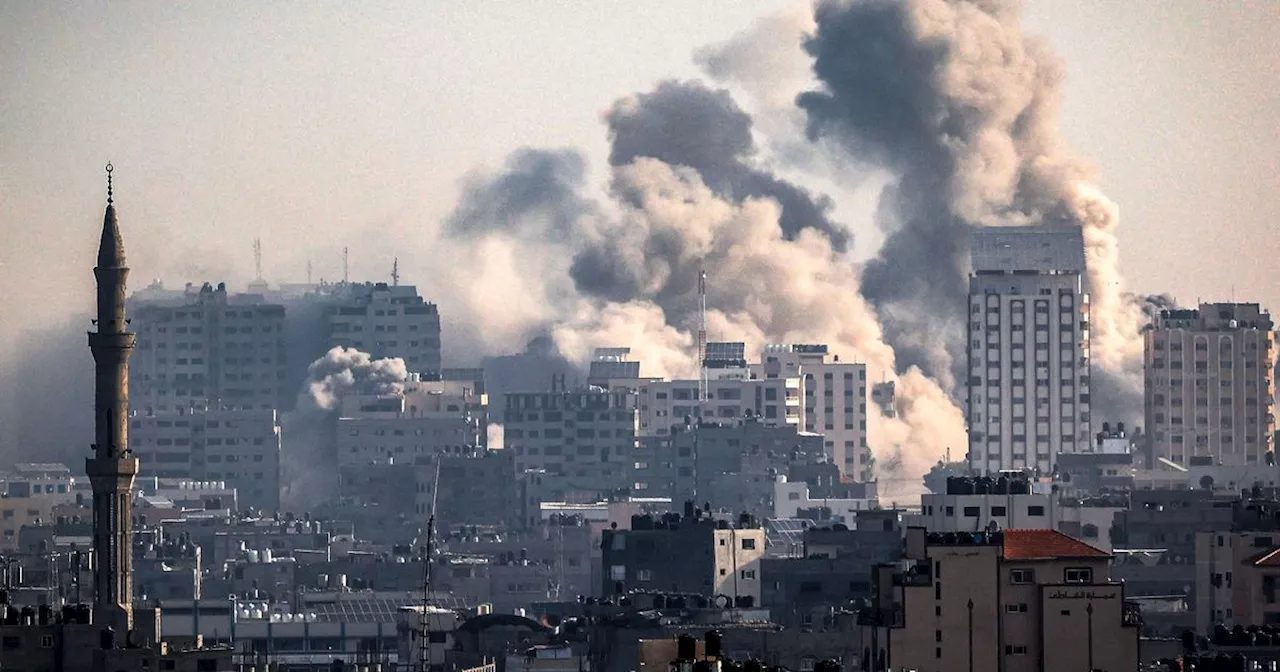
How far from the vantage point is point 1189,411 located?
19550 cm

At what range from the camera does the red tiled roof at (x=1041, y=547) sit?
83000 millimetres

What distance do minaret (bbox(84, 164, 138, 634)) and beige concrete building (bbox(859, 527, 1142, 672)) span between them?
24.4 metres

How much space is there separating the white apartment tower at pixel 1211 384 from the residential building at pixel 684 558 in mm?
66118

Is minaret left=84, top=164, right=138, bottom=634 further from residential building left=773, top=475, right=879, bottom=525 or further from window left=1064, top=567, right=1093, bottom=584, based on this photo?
residential building left=773, top=475, right=879, bottom=525

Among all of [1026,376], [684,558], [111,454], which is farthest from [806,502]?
[111,454]

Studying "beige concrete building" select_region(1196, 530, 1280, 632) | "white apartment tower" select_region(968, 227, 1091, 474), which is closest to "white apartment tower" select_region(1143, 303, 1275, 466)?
"white apartment tower" select_region(968, 227, 1091, 474)

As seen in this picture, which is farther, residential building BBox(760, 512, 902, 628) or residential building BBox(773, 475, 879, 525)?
residential building BBox(773, 475, 879, 525)

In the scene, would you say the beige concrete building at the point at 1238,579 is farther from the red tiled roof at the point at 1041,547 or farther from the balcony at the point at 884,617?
the red tiled roof at the point at 1041,547

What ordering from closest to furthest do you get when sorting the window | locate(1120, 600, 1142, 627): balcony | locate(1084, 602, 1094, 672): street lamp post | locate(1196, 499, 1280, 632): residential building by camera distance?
locate(1084, 602, 1094, 672): street lamp post < locate(1120, 600, 1142, 627): balcony < the window < locate(1196, 499, 1280, 632): residential building

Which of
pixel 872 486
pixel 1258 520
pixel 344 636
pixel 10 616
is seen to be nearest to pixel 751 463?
pixel 872 486

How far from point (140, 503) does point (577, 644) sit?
281 ft

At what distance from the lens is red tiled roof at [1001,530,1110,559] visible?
8300 cm

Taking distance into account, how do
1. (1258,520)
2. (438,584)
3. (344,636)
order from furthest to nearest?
(438,584), (344,636), (1258,520)

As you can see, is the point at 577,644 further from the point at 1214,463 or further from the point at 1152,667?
the point at 1214,463
